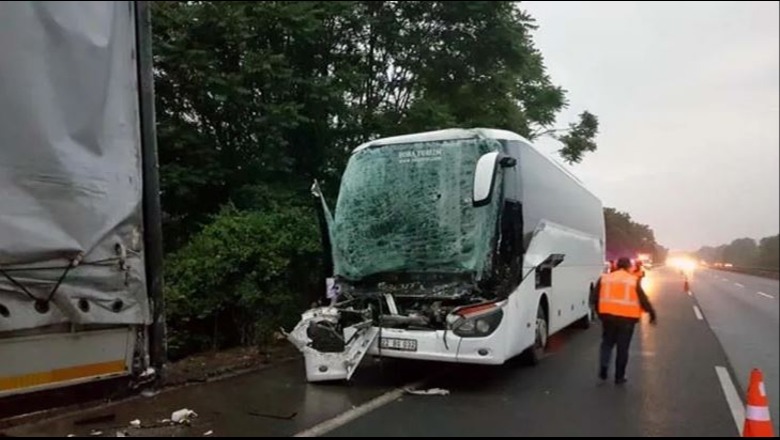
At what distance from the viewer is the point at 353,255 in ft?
25.8

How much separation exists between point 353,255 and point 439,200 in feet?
4.00

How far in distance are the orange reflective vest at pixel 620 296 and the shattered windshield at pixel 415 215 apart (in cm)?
165

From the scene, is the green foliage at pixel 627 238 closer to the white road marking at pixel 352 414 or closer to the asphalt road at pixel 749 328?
the asphalt road at pixel 749 328

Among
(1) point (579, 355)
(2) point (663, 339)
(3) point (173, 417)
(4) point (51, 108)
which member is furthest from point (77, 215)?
(2) point (663, 339)

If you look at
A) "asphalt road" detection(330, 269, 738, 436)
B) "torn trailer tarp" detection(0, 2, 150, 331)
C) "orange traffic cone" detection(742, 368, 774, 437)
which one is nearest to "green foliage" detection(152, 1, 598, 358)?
"torn trailer tarp" detection(0, 2, 150, 331)

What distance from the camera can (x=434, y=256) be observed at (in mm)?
7406

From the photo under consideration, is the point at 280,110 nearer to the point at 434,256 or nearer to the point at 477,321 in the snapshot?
the point at 434,256

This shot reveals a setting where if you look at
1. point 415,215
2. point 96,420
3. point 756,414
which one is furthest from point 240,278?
point 756,414

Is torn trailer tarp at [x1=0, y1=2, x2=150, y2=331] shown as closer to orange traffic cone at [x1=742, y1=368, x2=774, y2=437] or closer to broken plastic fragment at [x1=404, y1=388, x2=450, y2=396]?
broken plastic fragment at [x1=404, y1=388, x2=450, y2=396]

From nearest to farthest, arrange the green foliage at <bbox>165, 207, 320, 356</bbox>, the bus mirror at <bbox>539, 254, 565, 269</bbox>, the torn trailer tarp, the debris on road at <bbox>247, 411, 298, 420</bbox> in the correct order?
the torn trailer tarp, the debris on road at <bbox>247, 411, 298, 420</bbox>, the bus mirror at <bbox>539, 254, 565, 269</bbox>, the green foliage at <bbox>165, 207, 320, 356</bbox>

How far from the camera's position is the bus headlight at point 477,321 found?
6.89 meters

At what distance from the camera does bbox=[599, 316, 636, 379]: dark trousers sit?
25.5 feet

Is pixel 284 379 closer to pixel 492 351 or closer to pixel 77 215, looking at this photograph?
pixel 492 351

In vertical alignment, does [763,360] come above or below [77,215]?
below
